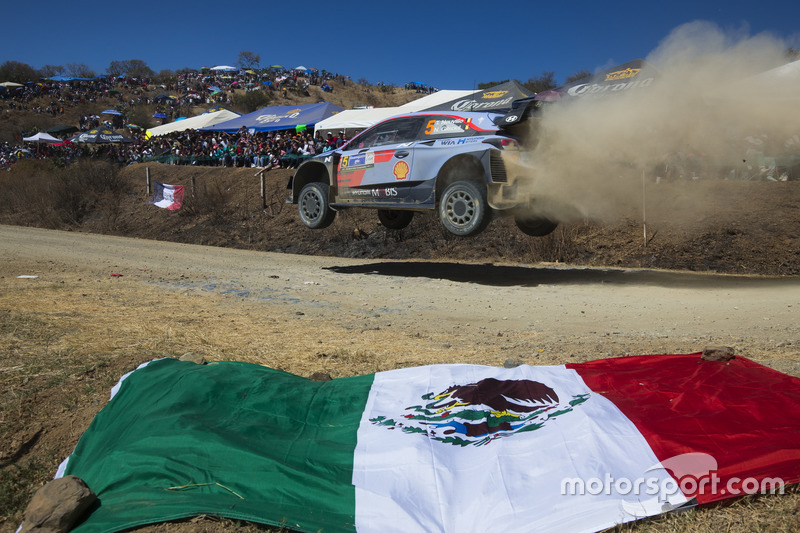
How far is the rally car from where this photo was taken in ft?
29.8

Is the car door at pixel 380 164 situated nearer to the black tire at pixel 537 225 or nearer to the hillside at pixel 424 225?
the black tire at pixel 537 225

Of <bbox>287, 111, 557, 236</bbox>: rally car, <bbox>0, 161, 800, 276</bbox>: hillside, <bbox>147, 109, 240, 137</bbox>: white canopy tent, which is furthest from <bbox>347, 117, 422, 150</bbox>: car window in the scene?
<bbox>147, 109, 240, 137</bbox>: white canopy tent

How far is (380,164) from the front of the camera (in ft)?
34.7

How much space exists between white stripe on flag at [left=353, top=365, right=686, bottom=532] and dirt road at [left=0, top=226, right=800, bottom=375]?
2.25m

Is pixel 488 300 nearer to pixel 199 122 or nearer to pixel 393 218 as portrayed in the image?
pixel 393 218

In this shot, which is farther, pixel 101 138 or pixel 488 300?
pixel 101 138

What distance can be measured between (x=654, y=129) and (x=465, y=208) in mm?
2979

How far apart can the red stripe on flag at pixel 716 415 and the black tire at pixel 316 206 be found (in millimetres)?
7579

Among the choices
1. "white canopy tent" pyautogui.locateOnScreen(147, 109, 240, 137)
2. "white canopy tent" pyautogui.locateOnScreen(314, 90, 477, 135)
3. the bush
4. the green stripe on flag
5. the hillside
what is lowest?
the green stripe on flag

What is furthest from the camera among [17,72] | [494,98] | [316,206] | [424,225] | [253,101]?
[17,72]

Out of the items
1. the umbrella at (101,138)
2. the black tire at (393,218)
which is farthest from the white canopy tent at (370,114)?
the umbrella at (101,138)

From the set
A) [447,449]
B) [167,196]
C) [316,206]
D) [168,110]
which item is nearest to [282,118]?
[167,196]

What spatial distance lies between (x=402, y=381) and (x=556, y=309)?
476 centimetres

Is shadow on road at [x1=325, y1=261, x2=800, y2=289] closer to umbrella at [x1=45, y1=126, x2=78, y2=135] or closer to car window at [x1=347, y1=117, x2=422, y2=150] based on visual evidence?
car window at [x1=347, y1=117, x2=422, y2=150]
